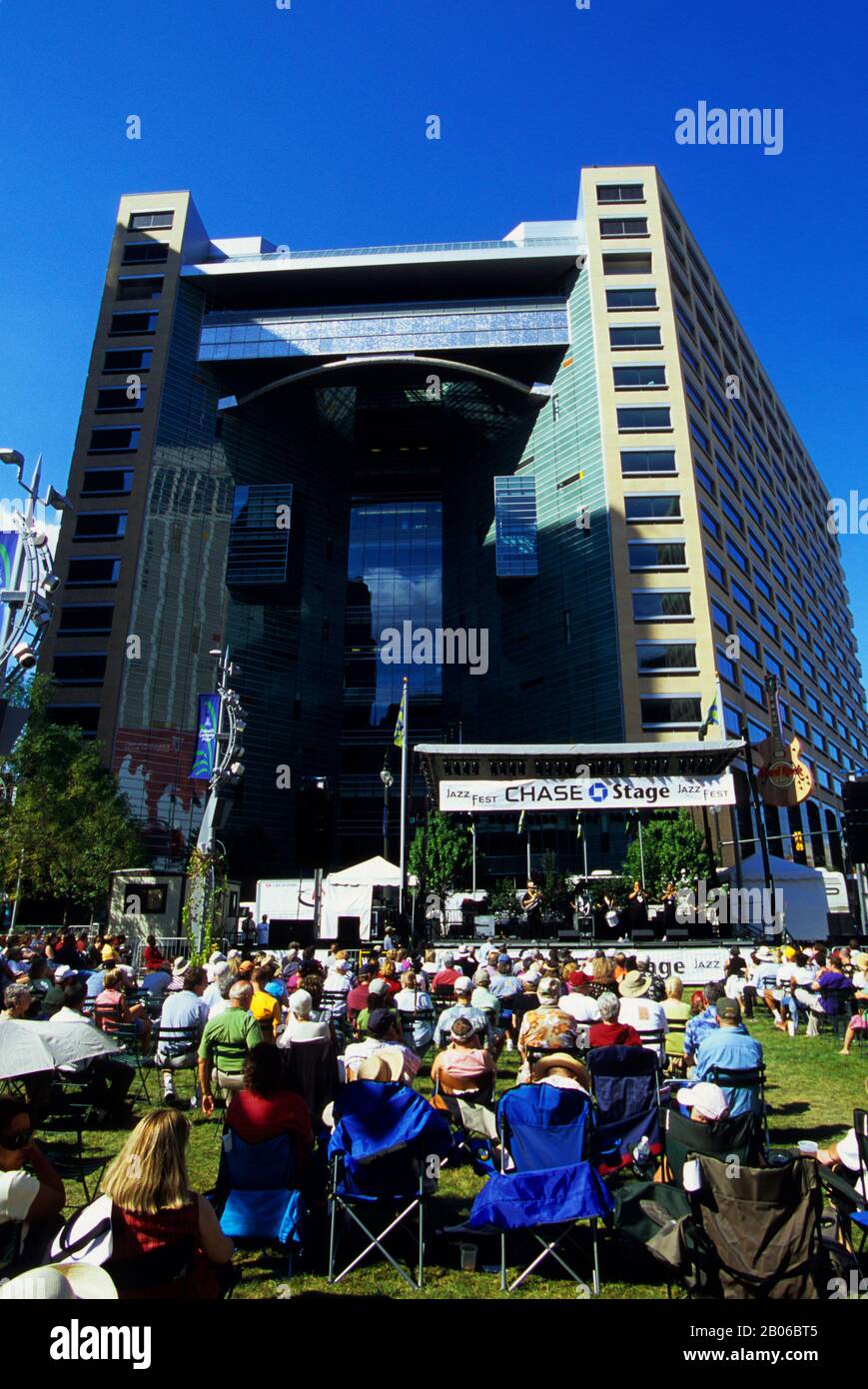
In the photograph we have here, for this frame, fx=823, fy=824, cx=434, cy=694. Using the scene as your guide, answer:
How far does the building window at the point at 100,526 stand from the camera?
5662 cm

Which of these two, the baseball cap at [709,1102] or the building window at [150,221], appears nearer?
the baseball cap at [709,1102]

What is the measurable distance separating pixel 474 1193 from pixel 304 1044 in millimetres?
1854

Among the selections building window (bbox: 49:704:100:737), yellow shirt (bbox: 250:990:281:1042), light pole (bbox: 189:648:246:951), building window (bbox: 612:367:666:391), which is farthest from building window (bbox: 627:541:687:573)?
yellow shirt (bbox: 250:990:281:1042)

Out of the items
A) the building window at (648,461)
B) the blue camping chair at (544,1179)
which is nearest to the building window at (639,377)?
the building window at (648,461)

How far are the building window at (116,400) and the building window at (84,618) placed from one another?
49.2ft

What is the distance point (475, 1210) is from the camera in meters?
4.81

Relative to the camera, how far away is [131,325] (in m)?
62.1

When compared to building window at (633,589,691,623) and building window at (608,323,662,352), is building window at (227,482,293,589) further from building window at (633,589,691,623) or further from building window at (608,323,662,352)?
building window at (608,323,662,352)

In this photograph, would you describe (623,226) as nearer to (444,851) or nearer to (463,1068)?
(444,851)

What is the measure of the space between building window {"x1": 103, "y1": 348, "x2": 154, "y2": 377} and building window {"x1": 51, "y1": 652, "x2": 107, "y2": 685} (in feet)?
72.7

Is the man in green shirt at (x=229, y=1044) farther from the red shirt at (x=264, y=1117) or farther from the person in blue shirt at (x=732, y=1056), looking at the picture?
the person in blue shirt at (x=732, y=1056)

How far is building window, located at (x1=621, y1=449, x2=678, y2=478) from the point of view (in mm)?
55281

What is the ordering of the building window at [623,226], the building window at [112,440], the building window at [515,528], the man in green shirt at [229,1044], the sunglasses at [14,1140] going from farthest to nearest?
the building window at [623,226], the building window at [515,528], the building window at [112,440], the man in green shirt at [229,1044], the sunglasses at [14,1140]
